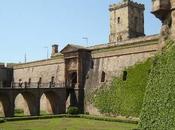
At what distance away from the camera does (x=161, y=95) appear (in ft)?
46.6

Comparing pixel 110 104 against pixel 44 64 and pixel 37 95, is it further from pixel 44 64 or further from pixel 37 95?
pixel 44 64

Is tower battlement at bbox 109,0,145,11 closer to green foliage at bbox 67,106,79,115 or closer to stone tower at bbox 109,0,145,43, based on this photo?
stone tower at bbox 109,0,145,43

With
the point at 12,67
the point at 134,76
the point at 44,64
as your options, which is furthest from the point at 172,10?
the point at 12,67

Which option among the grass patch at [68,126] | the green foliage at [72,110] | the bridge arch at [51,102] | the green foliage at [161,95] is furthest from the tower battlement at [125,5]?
the green foliage at [161,95]

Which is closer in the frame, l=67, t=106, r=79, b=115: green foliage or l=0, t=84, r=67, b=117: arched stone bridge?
l=0, t=84, r=67, b=117: arched stone bridge

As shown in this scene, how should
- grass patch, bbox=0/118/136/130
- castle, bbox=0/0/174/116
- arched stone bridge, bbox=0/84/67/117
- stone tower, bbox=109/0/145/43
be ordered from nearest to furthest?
grass patch, bbox=0/118/136/130 → castle, bbox=0/0/174/116 → arched stone bridge, bbox=0/84/67/117 → stone tower, bbox=109/0/145/43

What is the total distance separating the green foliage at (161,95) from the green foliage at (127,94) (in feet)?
55.2

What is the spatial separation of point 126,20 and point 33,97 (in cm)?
2632

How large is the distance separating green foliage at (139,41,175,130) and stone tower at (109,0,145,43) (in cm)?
4431

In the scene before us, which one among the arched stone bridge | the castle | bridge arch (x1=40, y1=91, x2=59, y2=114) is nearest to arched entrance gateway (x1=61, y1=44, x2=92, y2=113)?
the castle

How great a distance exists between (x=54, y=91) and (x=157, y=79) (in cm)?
2693

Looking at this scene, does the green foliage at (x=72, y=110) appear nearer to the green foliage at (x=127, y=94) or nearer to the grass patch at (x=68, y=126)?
the green foliage at (x=127, y=94)

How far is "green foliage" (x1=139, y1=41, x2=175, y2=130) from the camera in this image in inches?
525

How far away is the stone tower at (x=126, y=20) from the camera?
2360 inches
